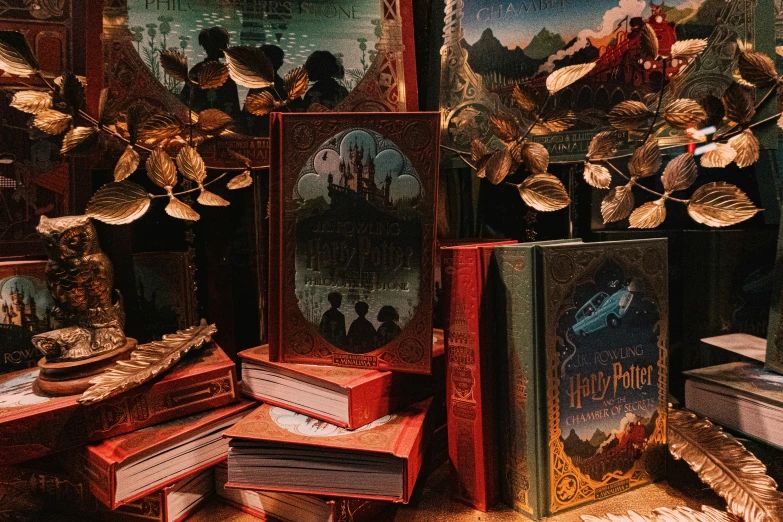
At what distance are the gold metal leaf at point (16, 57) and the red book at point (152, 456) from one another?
1.89 feet

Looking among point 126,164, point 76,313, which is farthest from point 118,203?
point 76,313

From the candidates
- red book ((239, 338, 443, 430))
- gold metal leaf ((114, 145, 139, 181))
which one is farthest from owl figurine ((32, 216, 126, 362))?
red book ((239, 338, 443, 430))

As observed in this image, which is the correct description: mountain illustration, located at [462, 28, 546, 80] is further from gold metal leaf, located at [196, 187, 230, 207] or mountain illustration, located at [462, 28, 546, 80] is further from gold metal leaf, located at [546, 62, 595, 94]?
gold metal leaf, located at [196, 187, 230, 207]

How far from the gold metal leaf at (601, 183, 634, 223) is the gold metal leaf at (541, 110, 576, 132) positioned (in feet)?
0.47

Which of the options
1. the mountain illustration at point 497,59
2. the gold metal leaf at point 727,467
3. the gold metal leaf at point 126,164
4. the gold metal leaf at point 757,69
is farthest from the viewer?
the mountain illustration at point 497,59

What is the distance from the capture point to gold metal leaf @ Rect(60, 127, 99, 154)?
894mm

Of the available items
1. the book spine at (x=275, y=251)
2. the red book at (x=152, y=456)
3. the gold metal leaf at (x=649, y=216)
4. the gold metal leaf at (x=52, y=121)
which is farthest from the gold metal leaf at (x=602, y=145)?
the gold metal leaf at (x=52, y=121)

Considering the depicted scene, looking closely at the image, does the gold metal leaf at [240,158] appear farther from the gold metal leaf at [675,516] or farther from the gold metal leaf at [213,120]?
Answer: the gold metal leaf at [675,516]

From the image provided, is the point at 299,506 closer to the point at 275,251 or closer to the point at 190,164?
the point at 275,251

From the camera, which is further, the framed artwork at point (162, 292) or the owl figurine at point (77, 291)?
the framed artwork at point (162, 292)

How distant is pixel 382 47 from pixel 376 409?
0.67m

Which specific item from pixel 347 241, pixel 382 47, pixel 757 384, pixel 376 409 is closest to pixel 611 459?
pixel 757 384

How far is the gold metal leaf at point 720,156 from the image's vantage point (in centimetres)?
89

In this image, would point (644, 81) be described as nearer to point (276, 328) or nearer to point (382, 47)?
point (382, 47)
